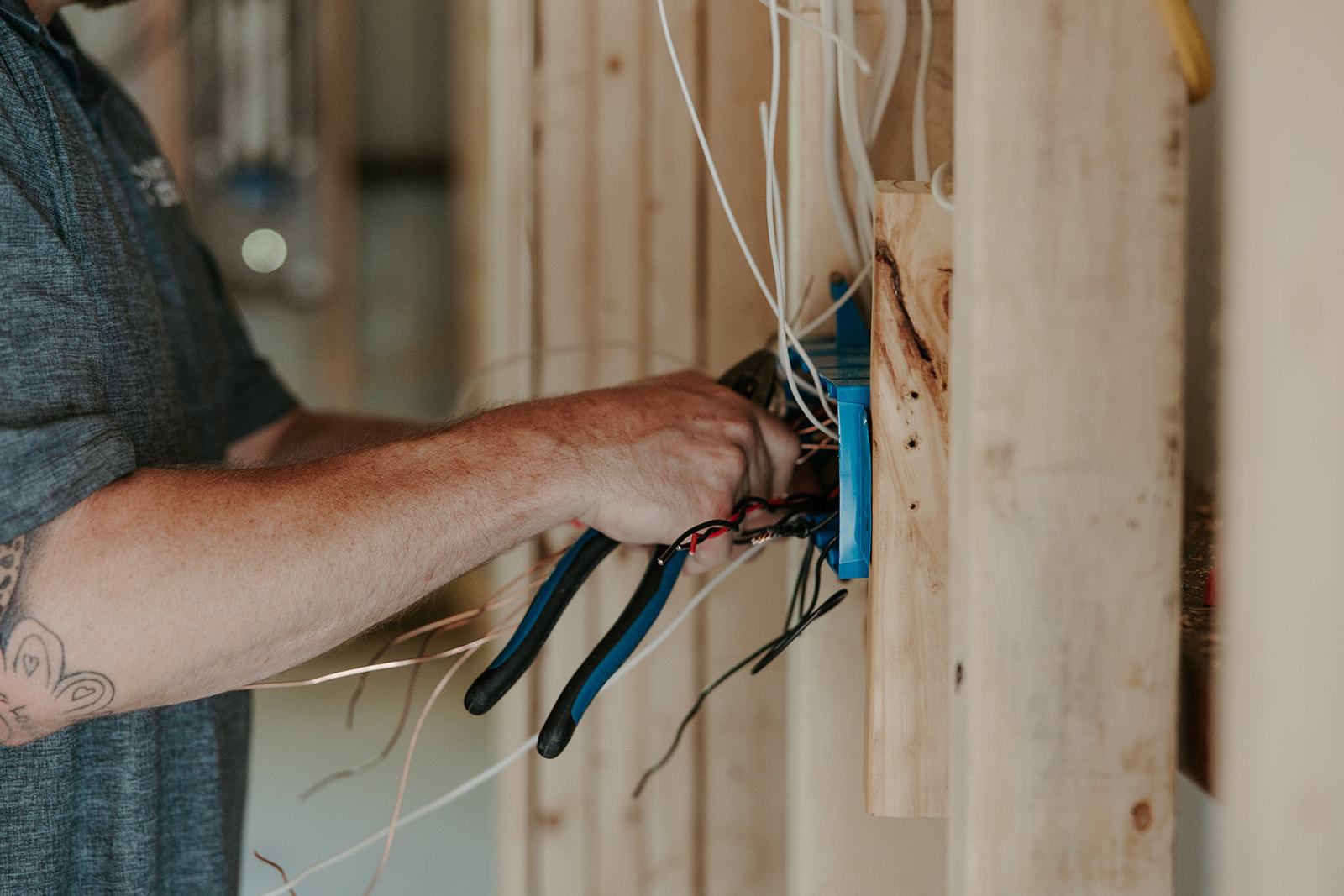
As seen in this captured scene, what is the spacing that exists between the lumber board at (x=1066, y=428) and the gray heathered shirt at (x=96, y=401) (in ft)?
1.50

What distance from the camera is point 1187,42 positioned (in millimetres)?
329

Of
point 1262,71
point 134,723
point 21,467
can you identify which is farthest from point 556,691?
point 1262,71

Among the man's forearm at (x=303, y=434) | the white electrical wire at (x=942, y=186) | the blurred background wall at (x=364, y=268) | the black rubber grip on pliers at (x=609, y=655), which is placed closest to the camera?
the white electrical wire at (x=942, y=186)

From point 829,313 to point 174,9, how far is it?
2.66 meters

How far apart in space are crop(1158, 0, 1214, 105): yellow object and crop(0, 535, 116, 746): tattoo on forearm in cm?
59

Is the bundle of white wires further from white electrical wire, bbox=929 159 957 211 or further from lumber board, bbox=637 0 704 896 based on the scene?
lumber board, bbox=637 0 704 896

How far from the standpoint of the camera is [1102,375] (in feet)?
1.13

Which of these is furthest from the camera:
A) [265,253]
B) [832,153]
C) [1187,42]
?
[265,253]

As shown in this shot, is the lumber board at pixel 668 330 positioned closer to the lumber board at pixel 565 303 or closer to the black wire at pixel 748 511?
the lumber board at pixel 565 303

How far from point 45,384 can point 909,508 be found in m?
0.48

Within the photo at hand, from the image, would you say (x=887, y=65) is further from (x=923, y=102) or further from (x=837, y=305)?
(x=837, y=305)

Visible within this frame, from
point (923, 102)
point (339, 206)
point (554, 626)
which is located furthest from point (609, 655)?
point (339, 206)

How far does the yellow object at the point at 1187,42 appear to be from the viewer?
1.08ft

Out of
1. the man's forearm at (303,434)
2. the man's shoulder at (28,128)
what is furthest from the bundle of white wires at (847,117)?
the man's forearm at (303,434)
